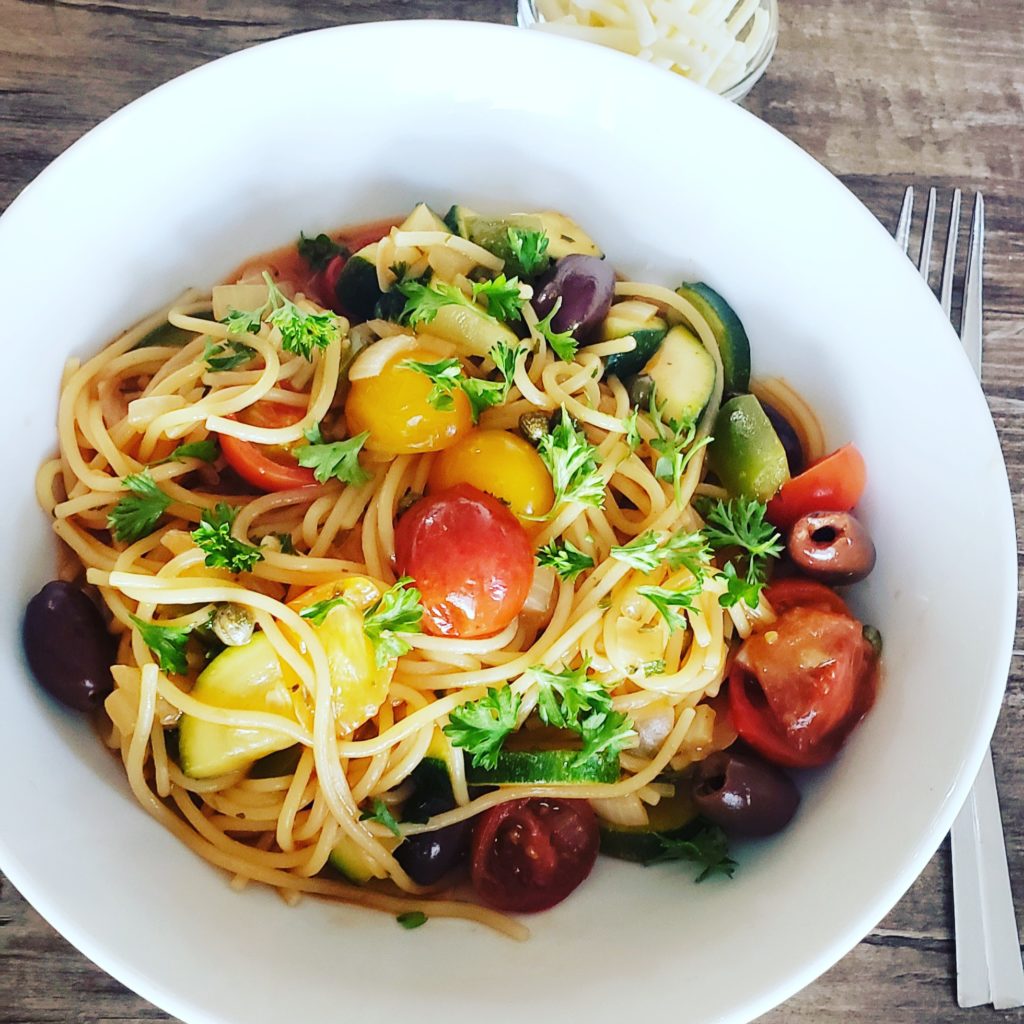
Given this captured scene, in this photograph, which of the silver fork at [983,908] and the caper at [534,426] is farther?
the silver fork at [983,908]

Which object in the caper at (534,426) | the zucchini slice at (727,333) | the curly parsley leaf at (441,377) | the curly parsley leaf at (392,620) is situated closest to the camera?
the curly parsley leaf at (392,620)

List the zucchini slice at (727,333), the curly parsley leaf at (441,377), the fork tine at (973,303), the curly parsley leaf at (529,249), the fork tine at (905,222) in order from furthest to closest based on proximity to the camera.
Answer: the fork tine at (905,222) → the fork tine at (973,303) → the zucchini slice at (727,333) → the curly parsley leaf at (529,249) → the curly parsley leaf at (441,377)

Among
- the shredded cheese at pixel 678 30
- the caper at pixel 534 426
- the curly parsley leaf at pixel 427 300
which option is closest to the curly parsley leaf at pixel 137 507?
the curly parsley leaf at pixel 427 300

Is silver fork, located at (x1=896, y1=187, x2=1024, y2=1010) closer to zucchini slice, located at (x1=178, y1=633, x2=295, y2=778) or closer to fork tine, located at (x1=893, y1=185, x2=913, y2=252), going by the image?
fork tine, located at (x1=893, y1=185, x2=913, y2=252)

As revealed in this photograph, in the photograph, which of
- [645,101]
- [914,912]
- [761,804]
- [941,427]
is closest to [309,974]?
[761,804]

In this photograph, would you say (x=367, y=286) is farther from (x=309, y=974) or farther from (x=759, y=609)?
(x=309, y=974)

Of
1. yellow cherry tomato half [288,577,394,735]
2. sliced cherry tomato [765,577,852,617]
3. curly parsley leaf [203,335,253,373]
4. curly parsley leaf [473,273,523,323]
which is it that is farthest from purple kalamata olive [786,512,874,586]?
curly parsley leaf [203,335,253,373]

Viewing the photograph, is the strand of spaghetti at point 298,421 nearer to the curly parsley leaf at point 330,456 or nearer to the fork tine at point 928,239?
the curly parsley leaf at point 330,456
